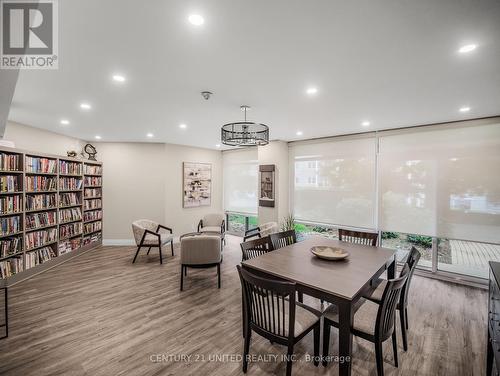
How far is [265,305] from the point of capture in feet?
5.93

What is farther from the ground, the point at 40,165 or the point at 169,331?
the point at 40,165

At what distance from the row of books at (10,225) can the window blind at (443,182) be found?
6.38 metres

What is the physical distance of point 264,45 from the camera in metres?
1.77

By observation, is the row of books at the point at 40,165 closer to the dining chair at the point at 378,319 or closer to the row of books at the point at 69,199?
the row of books at the point at 69,199

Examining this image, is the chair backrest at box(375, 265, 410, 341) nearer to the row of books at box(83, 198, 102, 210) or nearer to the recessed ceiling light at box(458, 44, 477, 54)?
the recessed ceiling light at box(458, 44, 477, 54)

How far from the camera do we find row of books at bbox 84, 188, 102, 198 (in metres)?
5.31

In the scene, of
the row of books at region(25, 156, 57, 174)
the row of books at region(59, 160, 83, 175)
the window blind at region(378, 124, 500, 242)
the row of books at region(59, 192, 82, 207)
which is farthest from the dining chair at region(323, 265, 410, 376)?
the row of books at region(59, 160, 83, 175)

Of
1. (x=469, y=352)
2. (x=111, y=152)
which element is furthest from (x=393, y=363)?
(x=111, y=152)

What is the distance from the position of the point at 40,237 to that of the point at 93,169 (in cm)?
198

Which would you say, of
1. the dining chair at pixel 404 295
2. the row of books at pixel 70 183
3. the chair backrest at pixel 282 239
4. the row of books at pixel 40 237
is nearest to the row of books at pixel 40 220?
A: the row of books at pixel 40 237

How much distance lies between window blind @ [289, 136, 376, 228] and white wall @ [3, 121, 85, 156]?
17.4 ft

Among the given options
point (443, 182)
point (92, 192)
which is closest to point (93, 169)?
point (92, 192)

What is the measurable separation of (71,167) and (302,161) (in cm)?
520

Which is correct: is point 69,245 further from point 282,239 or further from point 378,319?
point 378,319
